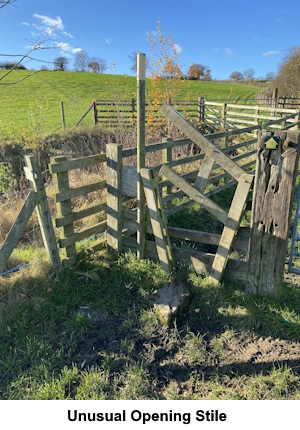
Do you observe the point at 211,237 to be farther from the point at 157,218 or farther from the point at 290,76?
the point at 290,76

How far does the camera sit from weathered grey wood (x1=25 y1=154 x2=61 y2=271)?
138 inches

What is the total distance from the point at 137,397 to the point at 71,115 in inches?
829

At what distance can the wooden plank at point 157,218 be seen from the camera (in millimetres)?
3707

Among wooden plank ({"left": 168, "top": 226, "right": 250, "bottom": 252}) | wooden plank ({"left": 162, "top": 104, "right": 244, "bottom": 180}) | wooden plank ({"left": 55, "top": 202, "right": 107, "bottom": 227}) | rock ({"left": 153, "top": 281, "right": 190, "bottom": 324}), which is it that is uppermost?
wooden plank ({"left": 162, "top": 104, "right": 244, "bottom": 180})

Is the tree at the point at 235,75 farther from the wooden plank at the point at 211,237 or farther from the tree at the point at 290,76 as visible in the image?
the wooden plank at the point at 211,237

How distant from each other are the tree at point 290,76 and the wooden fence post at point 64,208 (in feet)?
93.1

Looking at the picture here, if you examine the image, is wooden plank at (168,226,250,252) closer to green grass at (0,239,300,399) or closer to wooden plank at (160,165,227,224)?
wooden plank at (160,165,227,224)

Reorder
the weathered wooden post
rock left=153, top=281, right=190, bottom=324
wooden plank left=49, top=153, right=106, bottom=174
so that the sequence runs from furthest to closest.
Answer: wooden plank left=49, top=153, right=106, bottom=174, rock left=153, top=281, right=190, bottom=324, the weathered wooden post

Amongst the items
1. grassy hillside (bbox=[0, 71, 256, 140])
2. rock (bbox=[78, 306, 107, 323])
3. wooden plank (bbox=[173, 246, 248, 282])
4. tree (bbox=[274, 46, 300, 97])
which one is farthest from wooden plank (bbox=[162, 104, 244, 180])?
tree (bbox=[274, 46, 300, 97])

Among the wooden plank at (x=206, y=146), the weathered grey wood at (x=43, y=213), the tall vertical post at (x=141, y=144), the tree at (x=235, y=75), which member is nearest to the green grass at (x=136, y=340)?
the weathered grey wood at (x=43, y=213)

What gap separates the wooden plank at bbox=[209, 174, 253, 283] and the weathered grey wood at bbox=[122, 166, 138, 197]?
1.27 m

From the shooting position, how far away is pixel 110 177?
4137mm

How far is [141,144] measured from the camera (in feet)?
12.5

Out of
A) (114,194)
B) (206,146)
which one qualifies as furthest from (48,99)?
(206,146)
